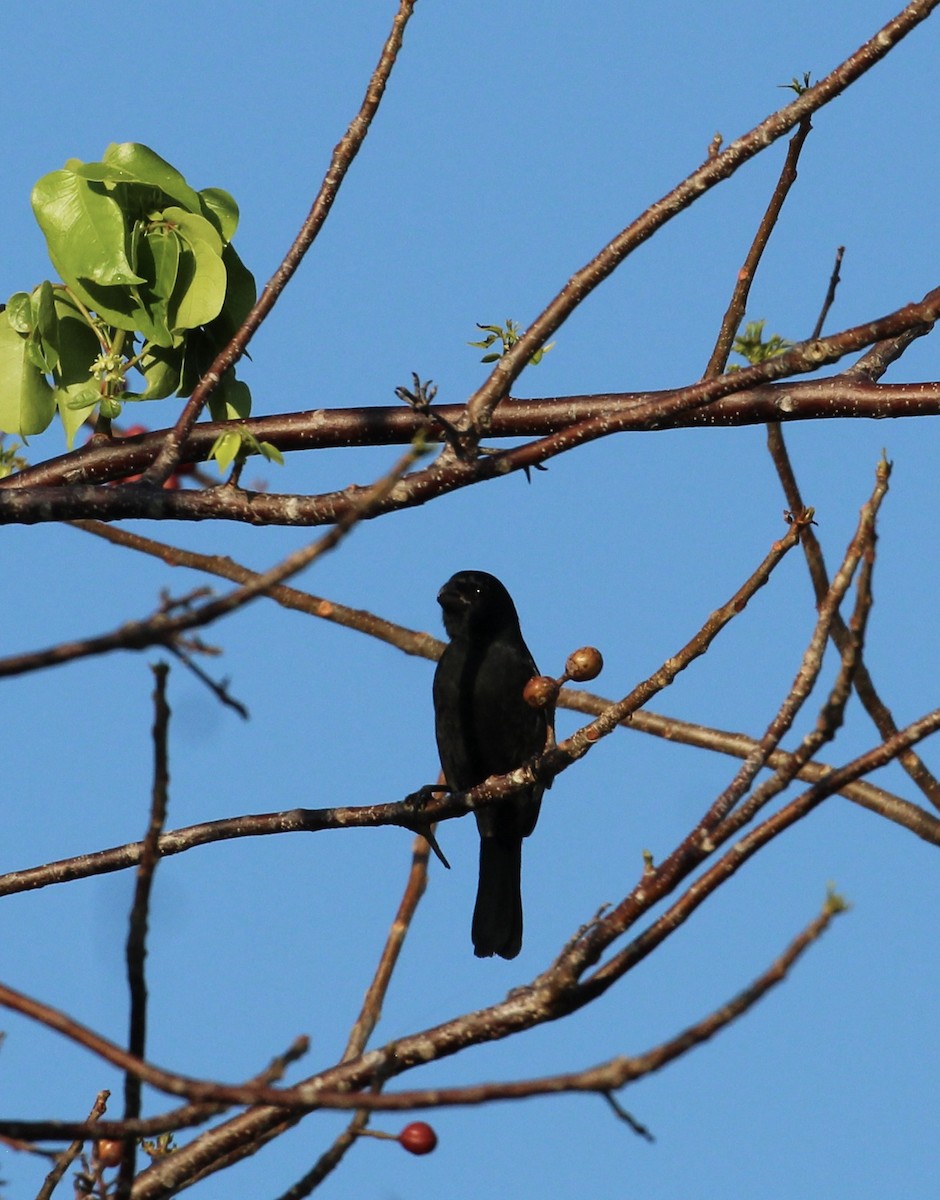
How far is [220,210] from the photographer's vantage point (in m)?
4.31

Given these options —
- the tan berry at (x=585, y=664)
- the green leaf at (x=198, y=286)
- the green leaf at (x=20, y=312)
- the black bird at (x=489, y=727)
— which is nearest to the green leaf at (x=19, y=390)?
the green leaf at (x=20, y=312)

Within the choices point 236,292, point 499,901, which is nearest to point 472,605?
point 499,901

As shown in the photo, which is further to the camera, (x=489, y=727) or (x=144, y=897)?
(x=489, y=727)

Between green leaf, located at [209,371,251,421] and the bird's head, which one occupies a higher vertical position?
the bird's head

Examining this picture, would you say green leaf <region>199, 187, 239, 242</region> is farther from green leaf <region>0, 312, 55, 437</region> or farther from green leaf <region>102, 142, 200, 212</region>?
green leaf <region>0, 312, 55, 437</region>

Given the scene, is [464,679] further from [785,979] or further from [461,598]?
[785,979]

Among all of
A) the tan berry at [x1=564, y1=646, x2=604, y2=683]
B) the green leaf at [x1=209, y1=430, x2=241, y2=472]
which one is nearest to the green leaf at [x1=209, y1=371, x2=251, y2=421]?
the green leaf at [x1=209, y1=430, x2=241, y2=472]

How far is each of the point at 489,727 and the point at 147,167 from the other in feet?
10.9

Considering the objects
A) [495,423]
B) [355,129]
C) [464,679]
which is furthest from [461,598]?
[355,129]

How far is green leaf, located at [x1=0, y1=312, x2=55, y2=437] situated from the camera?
434cm

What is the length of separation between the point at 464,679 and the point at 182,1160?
4225mm

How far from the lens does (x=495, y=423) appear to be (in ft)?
15.0

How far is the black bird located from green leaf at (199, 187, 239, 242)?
3026 millimetres

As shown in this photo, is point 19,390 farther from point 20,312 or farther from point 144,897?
point 144,897
